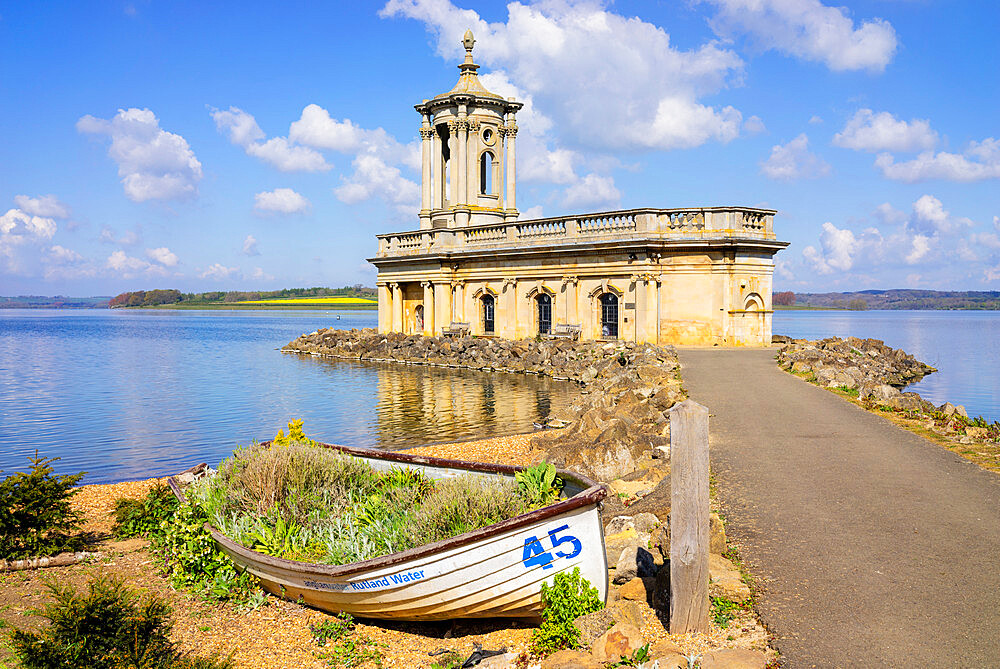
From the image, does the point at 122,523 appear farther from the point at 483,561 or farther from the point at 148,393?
the point at 148,393

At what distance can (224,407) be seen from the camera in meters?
25.4

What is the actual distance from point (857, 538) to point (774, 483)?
2.12 meters

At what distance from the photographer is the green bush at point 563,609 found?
6.07 m

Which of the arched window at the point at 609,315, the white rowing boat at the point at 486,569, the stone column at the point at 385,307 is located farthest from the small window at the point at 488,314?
the white rowing boat at the point at 486,569

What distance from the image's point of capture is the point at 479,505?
7164 millimetres

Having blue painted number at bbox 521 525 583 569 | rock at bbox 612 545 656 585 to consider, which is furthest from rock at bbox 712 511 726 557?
blue painted number at bbox 521 525 583 569

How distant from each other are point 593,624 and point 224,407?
72.5ft

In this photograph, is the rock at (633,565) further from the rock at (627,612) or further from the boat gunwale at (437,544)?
the boat gunwale at (437,544)

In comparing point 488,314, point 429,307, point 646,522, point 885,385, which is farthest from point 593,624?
point 429,307

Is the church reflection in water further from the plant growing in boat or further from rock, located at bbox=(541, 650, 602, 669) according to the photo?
rock, located at bbox=(541, 650, 602, 669)

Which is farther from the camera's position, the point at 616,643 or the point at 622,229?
the point at 622,229

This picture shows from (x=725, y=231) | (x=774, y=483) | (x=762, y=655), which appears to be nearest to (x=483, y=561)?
Result: (x=762, y=655)

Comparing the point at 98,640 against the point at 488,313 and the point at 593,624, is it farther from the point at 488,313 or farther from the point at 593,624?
the point at 488,313

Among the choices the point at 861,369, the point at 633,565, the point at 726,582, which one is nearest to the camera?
the point at 726,582
